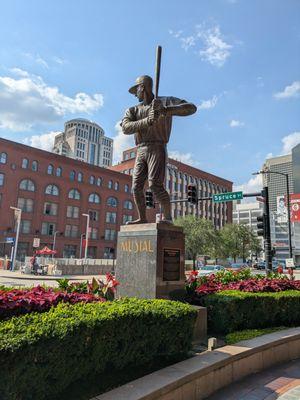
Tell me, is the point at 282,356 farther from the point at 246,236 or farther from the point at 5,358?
the point at 246,236

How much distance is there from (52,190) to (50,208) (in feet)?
10.9

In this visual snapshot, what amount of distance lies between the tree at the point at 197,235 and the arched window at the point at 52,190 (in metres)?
23.1

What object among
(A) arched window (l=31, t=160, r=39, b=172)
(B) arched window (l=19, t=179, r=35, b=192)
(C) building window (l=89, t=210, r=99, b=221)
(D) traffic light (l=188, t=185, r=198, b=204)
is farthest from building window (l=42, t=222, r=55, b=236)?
(D) traffic light (l=188, t=185, r=198, b=204)

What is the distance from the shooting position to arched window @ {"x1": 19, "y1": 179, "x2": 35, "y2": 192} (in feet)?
191

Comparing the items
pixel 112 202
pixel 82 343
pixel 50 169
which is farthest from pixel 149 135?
pixel 112 202

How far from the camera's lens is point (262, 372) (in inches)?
212

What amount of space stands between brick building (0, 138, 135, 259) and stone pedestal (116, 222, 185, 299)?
52.4 m

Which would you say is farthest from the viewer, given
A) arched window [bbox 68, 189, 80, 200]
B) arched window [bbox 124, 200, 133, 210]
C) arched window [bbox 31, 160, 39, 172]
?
arched window [bbox 124, 200, 133, 210]

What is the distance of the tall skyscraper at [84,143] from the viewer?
163 meters

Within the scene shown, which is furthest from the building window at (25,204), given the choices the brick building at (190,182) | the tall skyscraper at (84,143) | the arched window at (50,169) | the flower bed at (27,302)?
the tall skyscraper at (84,143)

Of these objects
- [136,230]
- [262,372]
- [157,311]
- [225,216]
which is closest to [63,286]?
[136,230]

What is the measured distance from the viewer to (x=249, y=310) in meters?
6.54

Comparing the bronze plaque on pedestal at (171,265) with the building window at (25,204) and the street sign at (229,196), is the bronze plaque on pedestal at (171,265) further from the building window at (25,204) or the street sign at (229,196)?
the building window at (25,204)

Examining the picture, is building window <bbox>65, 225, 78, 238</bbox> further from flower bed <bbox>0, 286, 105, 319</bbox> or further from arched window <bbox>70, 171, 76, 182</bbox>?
flower bed <bbox>0, 286, 105, 319</bbox>
